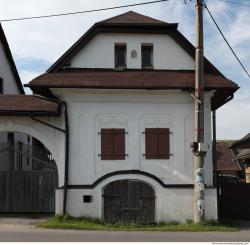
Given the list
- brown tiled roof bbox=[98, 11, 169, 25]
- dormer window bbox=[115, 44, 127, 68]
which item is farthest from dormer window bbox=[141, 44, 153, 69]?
brown tiled roof bbox=[98, 11, 169, 25]

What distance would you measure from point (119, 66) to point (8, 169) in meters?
5.82

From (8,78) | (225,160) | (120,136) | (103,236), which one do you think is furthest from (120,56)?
(225,160)

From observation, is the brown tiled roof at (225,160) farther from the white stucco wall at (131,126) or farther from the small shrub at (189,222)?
the small shrub at (189,222)

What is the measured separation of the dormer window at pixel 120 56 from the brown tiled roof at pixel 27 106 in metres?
2.74

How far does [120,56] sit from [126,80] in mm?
1581

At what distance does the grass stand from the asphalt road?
2.20 ft

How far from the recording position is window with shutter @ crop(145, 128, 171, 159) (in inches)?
726

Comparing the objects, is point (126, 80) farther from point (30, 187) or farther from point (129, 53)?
point (30, 187)

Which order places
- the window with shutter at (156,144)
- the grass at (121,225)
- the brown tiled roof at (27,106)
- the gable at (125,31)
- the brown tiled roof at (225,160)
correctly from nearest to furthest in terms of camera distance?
the grass at (121,225), the window with shutter at (156,144), the brown tiled roof at (27,106), the gable at (125,31), the brown tiled roof at (225,160)

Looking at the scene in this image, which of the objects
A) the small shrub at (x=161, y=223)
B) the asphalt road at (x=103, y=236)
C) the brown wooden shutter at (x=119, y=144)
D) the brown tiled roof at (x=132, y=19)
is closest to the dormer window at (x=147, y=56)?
the brown tiled roof at (x=132, y=19)

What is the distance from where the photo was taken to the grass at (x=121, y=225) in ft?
53.3

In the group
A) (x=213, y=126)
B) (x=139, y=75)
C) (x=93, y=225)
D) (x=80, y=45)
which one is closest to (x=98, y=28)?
(x=80, y=45)

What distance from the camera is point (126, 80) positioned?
18.5 metres

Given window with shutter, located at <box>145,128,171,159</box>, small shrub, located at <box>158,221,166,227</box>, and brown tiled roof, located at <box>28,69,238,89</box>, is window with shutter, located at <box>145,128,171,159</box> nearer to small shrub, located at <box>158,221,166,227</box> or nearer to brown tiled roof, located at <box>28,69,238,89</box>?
brown tiled roof, located at <box>28,69,238,89</box>
